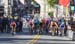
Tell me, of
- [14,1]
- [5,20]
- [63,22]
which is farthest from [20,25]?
[14,1]

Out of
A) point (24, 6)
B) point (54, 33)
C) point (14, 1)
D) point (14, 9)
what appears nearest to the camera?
point (54, 33)

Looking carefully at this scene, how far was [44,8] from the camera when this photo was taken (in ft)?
316

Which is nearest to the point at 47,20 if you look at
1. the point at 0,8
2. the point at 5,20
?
the point at 5,20

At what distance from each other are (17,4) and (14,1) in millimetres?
1141

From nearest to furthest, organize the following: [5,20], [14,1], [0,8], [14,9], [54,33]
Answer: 1. [54,33]
2. [5,20]
3. [0,8]
4. [14,9]
5. [14,1]

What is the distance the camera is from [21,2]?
347ft

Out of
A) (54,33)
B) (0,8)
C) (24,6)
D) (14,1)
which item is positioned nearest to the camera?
(54,33)

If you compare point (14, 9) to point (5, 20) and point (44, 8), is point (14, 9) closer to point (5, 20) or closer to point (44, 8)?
point (44, 8)

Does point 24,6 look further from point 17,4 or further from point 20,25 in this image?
point 20,25

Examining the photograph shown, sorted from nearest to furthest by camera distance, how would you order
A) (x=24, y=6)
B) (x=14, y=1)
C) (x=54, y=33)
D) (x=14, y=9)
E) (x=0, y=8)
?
1. (x=54, y=33)
2. (x=0, y=8)
3. (x=14, y=9)
4. (x=14, y=1)
5. (x=24, y=6)

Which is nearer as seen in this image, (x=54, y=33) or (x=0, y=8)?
(x=54, y=33)

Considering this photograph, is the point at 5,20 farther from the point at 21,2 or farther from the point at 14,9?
the point at 21,2

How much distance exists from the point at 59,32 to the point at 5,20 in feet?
22.3

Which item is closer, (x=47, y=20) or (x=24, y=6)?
(x=47, y=20)
